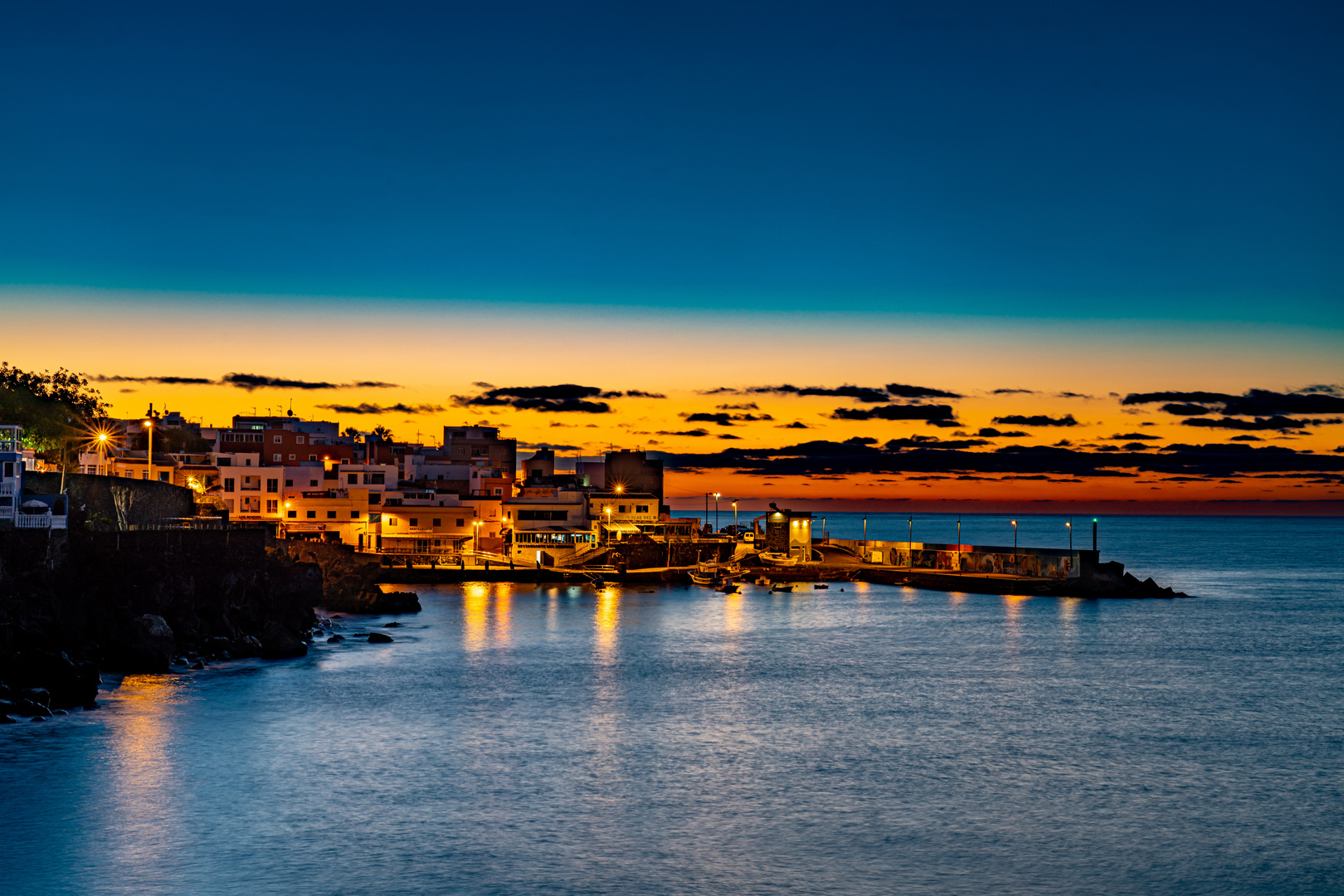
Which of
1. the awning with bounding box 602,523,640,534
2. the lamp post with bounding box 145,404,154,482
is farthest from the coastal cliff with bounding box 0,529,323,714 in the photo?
the awning with bounding box 602,523,640,534

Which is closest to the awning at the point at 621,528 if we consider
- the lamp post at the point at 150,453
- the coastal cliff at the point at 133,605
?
the lamp post at the point at 150,453

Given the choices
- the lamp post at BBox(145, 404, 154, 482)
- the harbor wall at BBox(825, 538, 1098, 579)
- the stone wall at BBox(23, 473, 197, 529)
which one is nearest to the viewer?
the stone wall at BBox(23, 473, 197, 529)

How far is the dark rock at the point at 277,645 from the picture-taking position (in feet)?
157

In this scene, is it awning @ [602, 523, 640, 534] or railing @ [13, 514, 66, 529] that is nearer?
railing @ [13, 514, 66, 529]

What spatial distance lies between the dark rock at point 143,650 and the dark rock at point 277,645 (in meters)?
5.24

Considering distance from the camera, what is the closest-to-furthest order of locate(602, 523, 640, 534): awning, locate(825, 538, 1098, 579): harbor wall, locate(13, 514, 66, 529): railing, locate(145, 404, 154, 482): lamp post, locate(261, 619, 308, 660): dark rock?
1. locate(13, 514, 66, 529): railing
2. locate(261, 619, 308, 660): dark rock
3. locate(145, 404, 154, 482): lamp post
4. locate(825, 538, 1098, 579): harbor wall
5. locate(602, 523, 640, 534): awning

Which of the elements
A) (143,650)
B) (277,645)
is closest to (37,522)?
(143,650)

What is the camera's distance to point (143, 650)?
42.1 metres

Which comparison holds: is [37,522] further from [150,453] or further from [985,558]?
[985,558]

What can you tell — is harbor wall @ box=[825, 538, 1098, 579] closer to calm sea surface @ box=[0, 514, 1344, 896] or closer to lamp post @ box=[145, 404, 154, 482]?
calm sea surface @ box=[0, 514, 1344, 896]

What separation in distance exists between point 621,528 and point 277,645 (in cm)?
6656

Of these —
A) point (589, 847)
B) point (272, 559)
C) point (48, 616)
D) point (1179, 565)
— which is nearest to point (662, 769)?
point (589, 847)

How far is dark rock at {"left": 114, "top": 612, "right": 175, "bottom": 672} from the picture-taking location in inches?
1656

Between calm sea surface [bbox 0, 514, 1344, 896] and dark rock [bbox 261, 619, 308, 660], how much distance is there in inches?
37.2
